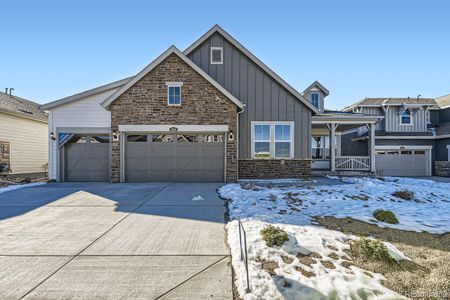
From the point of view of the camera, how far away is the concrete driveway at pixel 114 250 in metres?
3.20

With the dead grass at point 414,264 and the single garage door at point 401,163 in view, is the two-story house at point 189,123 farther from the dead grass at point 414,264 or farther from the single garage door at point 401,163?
the single garage door at point 401,163

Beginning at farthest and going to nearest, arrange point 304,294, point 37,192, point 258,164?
point 258,164
point 37,192
point 304,294

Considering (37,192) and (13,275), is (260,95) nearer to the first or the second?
(37,192)

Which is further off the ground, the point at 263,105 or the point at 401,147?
the point at 263,105

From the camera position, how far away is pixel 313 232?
496 cm

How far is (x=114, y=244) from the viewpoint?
455cm

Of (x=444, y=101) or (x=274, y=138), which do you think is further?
(x=444, y=101)

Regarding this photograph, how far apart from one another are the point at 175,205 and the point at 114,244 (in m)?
2.86

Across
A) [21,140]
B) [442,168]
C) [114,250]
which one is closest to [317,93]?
[442,168]

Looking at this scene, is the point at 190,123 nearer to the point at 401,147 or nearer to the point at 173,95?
the point at 173,95

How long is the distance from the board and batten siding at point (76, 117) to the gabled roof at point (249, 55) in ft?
18.8

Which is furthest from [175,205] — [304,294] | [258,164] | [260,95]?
[260,95]

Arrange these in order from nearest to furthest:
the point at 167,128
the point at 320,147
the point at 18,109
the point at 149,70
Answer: the point at 149,70, the point at 167,128, the point at 18,109, the point at 320,147

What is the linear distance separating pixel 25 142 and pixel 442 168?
29.4 m
